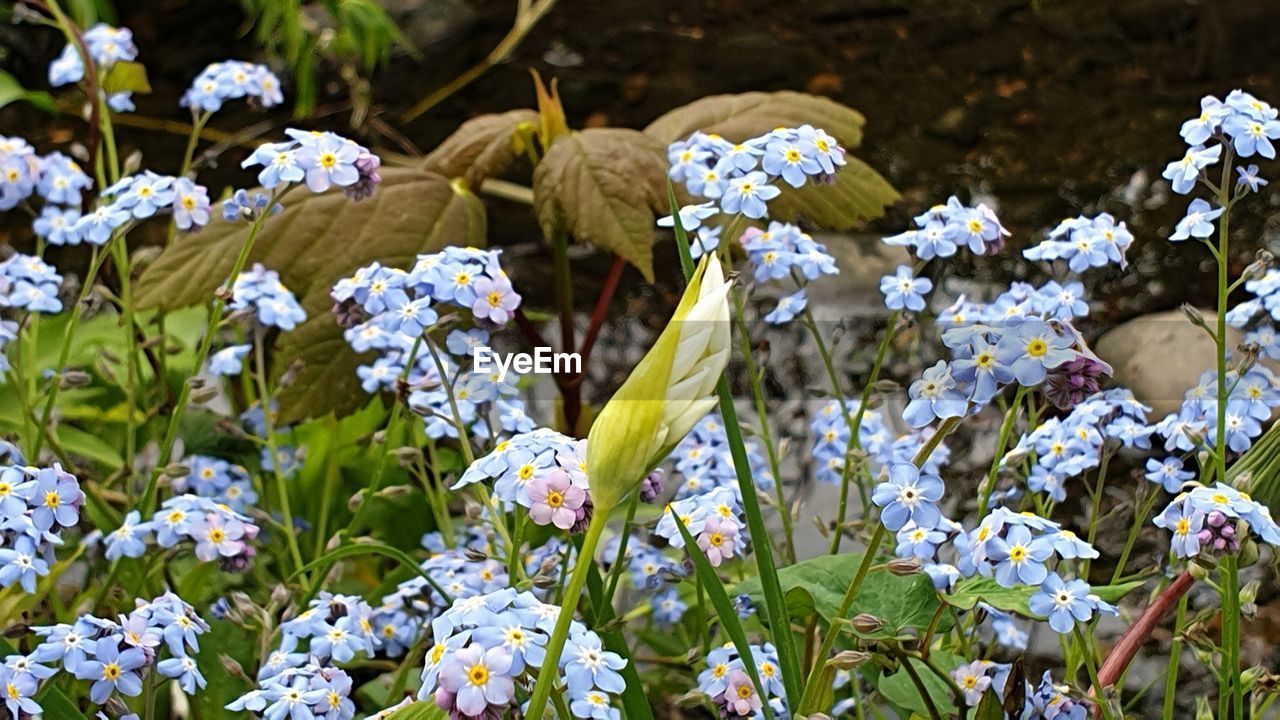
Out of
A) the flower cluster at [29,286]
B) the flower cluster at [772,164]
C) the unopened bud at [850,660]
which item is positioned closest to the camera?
the unopened bud at [850,660]

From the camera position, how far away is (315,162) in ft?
2.98

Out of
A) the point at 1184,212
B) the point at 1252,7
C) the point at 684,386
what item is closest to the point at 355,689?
the point at 684,386

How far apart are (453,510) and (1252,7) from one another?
1563 mm

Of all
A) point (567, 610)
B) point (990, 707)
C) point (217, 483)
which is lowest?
point (217, 483)

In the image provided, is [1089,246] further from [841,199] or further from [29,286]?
[29,286]

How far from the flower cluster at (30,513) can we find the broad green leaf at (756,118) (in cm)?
79

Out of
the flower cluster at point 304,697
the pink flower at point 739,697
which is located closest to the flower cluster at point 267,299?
the flower cluster at point 304,697

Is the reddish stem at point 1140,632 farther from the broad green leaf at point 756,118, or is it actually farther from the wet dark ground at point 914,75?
the wet dark ground at point 914,75

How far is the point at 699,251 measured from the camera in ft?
3.14

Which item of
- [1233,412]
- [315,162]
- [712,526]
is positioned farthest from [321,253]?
[1233,412]

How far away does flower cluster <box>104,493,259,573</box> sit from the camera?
37.9 inches

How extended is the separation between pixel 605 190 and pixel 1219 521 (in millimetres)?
703

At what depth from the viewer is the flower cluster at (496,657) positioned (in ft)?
1.86

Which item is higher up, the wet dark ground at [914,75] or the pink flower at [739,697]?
the wet dark ground at [914,75]
